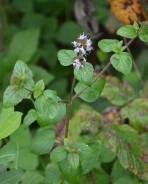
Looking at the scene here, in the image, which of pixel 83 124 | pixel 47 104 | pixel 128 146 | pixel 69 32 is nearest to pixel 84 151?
pixel 47 104

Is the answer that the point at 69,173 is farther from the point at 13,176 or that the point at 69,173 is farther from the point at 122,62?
the point at 122,62

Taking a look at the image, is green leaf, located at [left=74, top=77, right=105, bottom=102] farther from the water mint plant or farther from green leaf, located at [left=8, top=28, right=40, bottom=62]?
green leaf, located at [left=8, top=28, right=40, bottom=62]

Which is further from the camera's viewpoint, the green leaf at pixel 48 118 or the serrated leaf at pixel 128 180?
the serrated leaf at pixel 128 180

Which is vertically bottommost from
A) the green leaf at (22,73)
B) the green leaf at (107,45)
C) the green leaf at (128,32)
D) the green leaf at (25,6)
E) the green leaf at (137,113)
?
the green leaf at (137,113)

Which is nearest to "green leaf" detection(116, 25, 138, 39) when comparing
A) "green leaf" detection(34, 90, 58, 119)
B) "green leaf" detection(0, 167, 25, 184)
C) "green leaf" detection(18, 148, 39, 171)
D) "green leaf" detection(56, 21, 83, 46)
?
"green leaf" detection(34, 90, 58, 119)

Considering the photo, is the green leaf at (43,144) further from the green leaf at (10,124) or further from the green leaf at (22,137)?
the green leaf at (22,137)

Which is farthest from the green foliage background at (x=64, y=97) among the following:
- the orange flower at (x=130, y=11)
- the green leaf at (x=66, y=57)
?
the orange flower at (x=130, y=11)

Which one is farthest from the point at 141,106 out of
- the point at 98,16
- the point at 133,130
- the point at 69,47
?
the point at 69,47
